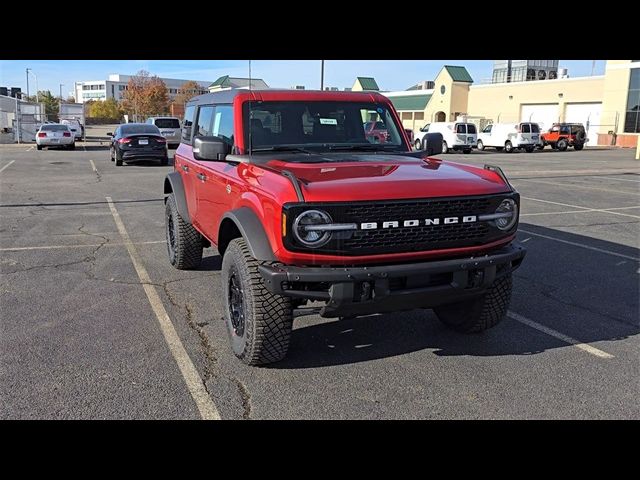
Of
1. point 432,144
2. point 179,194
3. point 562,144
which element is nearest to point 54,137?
point 179,194

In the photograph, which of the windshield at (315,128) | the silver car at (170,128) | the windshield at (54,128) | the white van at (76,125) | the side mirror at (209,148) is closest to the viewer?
the side mirror at (209,148)

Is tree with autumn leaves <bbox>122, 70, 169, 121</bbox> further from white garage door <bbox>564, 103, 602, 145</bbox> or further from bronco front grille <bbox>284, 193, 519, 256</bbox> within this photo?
bronco front grille <bbox>284, 193, 519, 256</bbox>

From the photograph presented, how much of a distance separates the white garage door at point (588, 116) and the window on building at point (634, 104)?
2.58 meters

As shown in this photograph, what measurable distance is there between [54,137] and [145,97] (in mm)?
58097

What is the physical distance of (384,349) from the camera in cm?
460

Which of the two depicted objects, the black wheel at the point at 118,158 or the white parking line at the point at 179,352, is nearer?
the white parking line at the point at 179,352

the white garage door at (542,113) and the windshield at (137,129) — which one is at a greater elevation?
the white garage door at (542,113)

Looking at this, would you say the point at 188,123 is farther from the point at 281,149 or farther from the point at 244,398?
the point at 244,398

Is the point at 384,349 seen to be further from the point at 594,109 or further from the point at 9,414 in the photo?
the point at 594,109

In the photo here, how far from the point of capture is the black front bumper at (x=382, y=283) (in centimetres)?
364

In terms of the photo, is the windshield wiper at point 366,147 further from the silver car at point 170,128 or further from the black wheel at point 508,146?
the black wheel at point 508,146

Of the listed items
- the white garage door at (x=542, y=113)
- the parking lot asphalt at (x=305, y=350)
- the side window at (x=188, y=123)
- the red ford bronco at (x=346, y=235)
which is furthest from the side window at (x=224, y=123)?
the white garage door at (x=542, y=113)

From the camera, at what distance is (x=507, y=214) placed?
13.7ft
